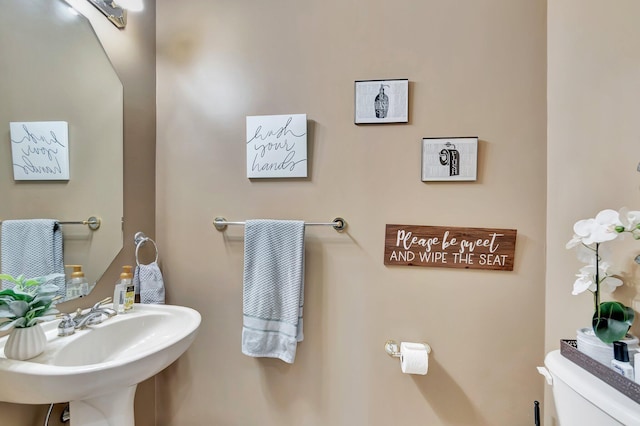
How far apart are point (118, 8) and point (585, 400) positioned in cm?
221

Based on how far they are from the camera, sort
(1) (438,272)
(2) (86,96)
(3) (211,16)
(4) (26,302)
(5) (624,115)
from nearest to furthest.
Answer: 1. (4) (26,302)
2. (5) (624,115)
3. (2) (86,96)
4. (1) (438,272)
5. (3) (211,16)

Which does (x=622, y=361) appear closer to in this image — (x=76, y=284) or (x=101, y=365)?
(x=101, y=365)

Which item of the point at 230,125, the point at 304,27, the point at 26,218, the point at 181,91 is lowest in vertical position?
the point at 26,218

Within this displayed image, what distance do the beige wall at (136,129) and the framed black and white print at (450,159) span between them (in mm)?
1328

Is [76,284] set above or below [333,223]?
below

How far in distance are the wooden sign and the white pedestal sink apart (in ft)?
2.94

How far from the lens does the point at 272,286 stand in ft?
3.67

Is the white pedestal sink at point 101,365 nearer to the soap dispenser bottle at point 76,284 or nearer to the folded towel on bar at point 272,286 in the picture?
the soap dispenser bottle at point 76,284

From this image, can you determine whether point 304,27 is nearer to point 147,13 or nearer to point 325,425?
point 147,13

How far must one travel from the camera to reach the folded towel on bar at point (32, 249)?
757mm

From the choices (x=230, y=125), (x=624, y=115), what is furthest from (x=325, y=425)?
(x=624, y=115)

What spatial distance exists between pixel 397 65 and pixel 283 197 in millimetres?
802

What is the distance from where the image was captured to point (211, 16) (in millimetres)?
1224

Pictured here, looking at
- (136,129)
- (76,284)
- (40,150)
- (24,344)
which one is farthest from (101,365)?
(136,129)
